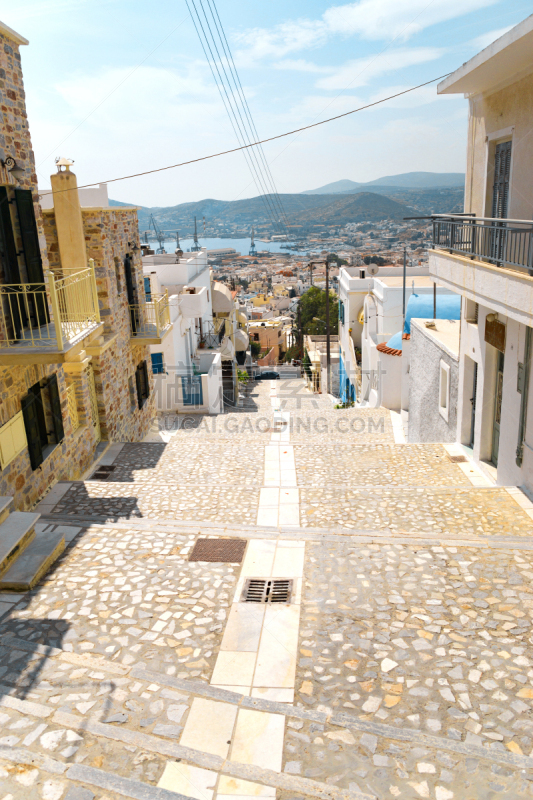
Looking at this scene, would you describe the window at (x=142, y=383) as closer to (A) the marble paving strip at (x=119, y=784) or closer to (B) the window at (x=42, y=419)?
(B) the window at (x=42, y=419)

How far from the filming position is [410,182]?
79.6 meters

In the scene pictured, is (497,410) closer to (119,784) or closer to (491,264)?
(491,264)

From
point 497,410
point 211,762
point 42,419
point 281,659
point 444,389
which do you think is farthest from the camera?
point 444,389

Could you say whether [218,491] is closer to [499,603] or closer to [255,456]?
[255,456]

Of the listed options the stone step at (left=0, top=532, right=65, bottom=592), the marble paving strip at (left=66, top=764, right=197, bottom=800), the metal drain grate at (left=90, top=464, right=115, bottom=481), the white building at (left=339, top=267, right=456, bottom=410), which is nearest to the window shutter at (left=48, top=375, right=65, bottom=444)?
the metal drain grate at (left=90, top=464, right=115, bottom=481)

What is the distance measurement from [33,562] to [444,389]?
10240mm

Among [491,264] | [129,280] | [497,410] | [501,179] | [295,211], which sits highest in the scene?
[295,211]

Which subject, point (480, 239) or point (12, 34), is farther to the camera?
point (480, 239)

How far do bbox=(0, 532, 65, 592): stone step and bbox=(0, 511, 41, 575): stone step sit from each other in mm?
62

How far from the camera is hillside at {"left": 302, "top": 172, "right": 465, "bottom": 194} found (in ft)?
197

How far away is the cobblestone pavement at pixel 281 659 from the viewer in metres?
3.71

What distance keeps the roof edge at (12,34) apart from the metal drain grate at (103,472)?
7.23 m

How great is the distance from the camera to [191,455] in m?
12.1

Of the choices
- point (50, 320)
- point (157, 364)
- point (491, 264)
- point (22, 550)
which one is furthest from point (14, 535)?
point (157, 364)
